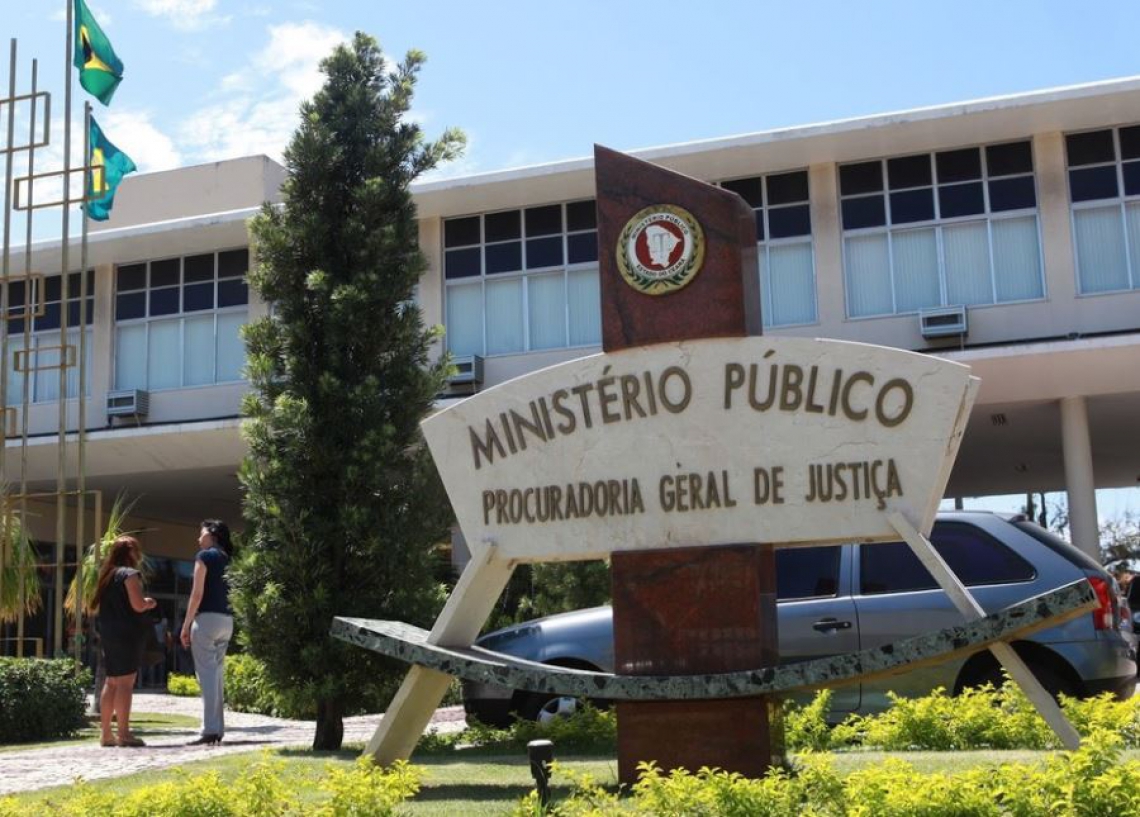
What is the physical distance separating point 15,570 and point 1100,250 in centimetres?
1438

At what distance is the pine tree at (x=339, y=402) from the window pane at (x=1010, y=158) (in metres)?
11.1

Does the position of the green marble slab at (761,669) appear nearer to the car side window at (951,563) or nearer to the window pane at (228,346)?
the car side window at (951,563)

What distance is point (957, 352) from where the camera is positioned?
57.7 feet

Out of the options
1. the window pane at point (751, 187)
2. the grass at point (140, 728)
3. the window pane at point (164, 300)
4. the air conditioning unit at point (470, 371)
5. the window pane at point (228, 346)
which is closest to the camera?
the grass at point (140, 728)

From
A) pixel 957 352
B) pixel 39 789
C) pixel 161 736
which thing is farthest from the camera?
pixel 957 352

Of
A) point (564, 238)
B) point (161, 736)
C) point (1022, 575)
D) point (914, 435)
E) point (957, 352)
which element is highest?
point (564, 238)

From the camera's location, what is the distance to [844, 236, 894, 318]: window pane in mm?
19609

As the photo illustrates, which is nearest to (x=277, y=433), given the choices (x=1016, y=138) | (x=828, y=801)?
(x=828, y=801)

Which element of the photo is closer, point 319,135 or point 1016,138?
point 319,135

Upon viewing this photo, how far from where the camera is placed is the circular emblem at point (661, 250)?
22.4 ft

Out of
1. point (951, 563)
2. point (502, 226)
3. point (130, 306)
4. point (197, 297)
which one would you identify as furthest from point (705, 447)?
point (130, 306)

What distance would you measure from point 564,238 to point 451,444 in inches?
555

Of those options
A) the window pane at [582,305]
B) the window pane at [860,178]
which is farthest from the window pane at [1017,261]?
the window pane at [582,305]

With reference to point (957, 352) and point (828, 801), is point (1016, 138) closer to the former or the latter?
point (957, 352)
